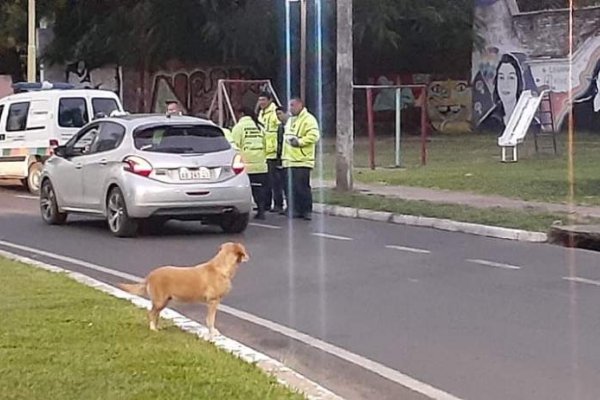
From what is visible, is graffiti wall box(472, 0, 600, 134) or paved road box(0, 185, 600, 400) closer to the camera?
paved road box(0, 185, 600, 400)

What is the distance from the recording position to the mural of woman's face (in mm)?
43594

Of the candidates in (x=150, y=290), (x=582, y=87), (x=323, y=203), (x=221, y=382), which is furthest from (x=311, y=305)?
(x=582, y=87)

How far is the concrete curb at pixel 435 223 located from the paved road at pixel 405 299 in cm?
29

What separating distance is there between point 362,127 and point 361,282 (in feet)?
111

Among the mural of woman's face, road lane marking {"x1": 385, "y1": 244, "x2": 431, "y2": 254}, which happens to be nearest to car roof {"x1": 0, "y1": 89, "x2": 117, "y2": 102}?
road lane marking {"x1": 385, "y1": 244, "x2": 431, "y2": 254}

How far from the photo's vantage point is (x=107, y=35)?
42031 mm

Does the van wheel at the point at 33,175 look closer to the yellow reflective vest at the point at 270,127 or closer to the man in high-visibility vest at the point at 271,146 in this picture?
the man in high-visibility vest at the point at 271,146

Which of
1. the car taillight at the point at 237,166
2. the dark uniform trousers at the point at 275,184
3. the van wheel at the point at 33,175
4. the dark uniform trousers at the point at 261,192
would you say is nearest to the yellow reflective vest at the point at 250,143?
the dark uniform trousers at the point at 261,192

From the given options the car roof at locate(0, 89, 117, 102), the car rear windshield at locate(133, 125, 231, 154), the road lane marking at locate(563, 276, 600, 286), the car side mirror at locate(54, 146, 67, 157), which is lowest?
the road lane marking at locate(563, 276, 600, 286)

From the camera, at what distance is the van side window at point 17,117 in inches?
1007

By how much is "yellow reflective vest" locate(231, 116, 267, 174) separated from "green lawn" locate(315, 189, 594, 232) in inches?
78.3

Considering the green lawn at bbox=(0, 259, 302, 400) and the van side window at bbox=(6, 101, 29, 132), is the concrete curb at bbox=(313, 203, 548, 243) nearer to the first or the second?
the green lawn at bbox=(0, 259, 302, 400)

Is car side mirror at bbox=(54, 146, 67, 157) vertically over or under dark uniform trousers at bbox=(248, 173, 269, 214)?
over

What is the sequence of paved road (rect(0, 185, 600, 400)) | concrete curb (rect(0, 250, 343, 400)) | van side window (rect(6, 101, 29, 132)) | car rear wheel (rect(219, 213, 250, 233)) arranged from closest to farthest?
concrete curb (rect(0, 250, 343, 400)), paved road (rect(0, 185, 600, 400)), car rear wheel (rect(219, 213, 250, 233)), van side window (rect(6, 101, 29, 132))
